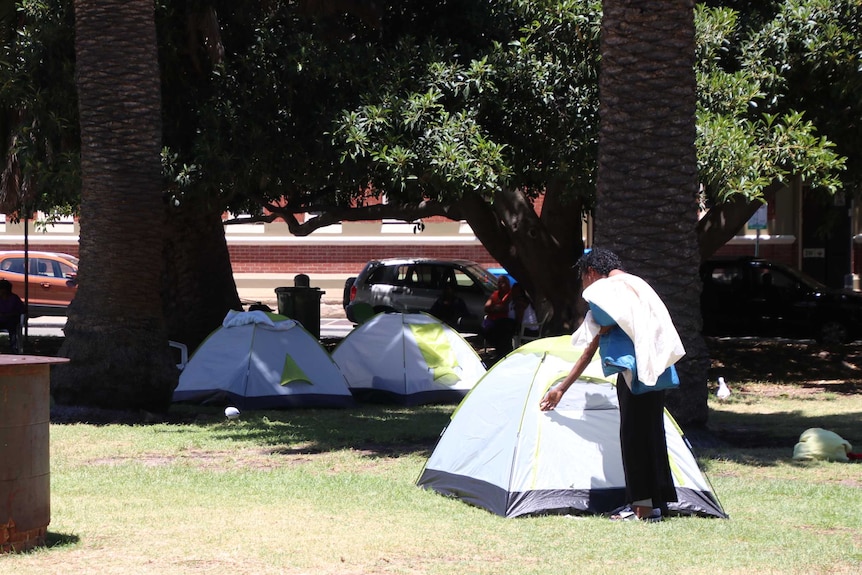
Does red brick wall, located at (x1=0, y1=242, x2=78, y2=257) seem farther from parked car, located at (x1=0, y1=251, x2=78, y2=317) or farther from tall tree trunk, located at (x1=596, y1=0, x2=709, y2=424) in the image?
tall tree trunk, located at (x1=596, y1=0, x2=709, y2=424)

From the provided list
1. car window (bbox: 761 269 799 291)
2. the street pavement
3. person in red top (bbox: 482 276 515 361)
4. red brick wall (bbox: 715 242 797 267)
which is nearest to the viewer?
person in red top (bbox: 482 276 515 361)

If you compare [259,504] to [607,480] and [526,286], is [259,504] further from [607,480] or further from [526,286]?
[526,286]

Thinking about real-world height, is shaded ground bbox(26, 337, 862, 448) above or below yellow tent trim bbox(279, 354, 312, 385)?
below

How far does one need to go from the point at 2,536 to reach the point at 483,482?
3140 mm

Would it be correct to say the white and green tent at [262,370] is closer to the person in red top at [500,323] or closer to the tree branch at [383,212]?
the person in red top at [500,323]

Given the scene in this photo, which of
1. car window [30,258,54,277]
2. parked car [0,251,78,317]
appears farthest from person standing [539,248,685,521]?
car window [30,258,54,277]

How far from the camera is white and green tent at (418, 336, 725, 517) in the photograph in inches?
303

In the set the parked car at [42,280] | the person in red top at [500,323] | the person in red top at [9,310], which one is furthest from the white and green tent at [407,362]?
the parked car at [42,280]

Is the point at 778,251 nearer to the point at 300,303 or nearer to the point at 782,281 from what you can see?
the point at 782,281

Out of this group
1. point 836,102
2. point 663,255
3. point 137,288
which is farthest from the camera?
point 836,102

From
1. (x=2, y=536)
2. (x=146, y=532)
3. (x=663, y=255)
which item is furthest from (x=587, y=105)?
(x=2, y=536)

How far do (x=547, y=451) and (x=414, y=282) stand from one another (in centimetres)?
1714

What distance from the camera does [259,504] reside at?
8094 mm

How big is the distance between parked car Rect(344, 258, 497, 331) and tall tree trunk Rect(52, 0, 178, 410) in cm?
1179
